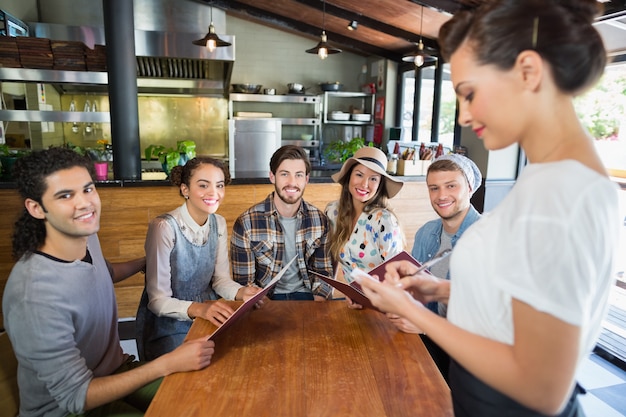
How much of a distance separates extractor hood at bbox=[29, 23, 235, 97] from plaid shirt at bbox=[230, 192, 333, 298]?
338cm

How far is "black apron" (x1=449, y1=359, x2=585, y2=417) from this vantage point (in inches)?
32.6

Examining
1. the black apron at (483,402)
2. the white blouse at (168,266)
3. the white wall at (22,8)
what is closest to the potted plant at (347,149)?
the white blouse at (168,266)

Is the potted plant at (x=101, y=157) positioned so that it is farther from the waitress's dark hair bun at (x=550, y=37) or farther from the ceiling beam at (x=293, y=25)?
the ceiling beam at (x=293, y=25)

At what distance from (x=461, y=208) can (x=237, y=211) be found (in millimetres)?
2151

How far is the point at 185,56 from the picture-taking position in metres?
5.20

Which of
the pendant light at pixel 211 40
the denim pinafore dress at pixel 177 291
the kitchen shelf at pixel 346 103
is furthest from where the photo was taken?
the kitchen shelf at pixel 346 103

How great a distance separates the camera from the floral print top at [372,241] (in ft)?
8.11

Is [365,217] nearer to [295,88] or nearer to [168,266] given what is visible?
[168,266]

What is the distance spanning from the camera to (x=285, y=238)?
243 centimetres

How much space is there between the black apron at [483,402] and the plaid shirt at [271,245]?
59.9 inches

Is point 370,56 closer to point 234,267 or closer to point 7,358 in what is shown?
point 234,267

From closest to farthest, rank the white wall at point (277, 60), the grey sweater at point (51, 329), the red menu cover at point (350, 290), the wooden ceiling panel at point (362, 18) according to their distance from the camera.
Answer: the grey sweater at point (51, 329)
the red menu cover at point (350, 290)
the wooden ceiling panel at point (362, 18)
the white wall at point (277, 60)

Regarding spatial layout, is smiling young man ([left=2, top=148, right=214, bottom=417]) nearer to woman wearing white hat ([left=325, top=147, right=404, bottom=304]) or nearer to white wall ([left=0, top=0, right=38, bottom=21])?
woman wearing white hat ([left=325, top=147, right=404, bottom=304])

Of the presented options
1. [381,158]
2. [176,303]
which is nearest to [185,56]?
[381,158]
